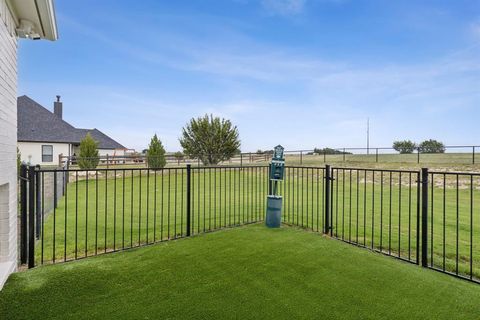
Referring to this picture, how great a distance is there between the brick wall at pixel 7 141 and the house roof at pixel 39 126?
2010cm

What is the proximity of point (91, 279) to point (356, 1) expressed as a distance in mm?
9595

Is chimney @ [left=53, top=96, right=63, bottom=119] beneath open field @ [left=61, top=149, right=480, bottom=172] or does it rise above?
above

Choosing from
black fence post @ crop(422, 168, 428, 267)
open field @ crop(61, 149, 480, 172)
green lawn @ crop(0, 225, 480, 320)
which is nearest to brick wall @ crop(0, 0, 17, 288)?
green lawn @ crop(0, 225, 480, 320)

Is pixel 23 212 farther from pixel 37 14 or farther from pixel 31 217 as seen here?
pixel 37 14

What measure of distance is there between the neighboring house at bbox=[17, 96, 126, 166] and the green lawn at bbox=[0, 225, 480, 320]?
19.7 meters

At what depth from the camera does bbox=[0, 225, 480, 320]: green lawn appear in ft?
6.84

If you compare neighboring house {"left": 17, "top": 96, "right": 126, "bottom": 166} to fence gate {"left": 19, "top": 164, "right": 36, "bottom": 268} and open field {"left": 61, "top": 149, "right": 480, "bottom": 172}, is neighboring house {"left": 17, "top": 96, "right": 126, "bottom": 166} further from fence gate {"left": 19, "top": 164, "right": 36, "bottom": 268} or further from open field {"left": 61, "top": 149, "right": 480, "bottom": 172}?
fence gate {"left": 19, "top": 164, "right": 36, "bottom": 268}

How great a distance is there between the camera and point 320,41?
35.1 ft

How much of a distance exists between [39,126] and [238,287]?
23.9 meters

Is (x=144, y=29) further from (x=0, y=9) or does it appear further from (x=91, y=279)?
(x=91, y=279)

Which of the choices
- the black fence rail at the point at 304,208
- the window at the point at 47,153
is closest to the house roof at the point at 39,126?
the window at the point at 47,153

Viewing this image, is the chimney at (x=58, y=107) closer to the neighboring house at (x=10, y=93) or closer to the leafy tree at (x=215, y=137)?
the leafy tree at (x=215, y=137)

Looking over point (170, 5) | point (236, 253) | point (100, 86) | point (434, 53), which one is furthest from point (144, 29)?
point (434, 53)

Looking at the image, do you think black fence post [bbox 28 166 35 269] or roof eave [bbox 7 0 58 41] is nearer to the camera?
roof eave [bbox 7 0 58 41]
